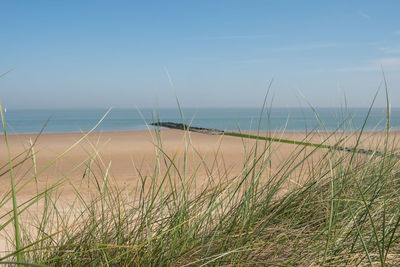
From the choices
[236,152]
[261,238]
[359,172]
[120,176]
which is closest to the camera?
[261,238]

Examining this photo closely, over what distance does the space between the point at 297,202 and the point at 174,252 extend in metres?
0.62

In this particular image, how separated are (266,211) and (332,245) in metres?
0.31

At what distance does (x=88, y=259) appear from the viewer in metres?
1.49

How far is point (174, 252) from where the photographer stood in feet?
4.59

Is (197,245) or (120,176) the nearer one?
(197,245)

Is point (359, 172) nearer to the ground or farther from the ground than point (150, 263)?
farther from the ground

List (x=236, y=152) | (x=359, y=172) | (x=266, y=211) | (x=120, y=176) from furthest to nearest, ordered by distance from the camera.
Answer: (x=236, y=152) → (x=120, y=176) → (x=359, y=172) → (x=266, y=211)

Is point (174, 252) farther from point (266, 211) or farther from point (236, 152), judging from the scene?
point (236, 152)

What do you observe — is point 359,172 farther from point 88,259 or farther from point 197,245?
point 88,259

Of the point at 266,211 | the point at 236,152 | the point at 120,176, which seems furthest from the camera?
the point at 236,152

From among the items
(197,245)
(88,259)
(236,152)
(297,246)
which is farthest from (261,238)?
(236,152)

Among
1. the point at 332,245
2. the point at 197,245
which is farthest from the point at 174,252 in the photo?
the point at 332,245

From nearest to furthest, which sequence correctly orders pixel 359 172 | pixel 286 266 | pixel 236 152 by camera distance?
pixel 286 266, pixel 359 172, pixel 236 152

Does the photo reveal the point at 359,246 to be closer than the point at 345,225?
Yes
